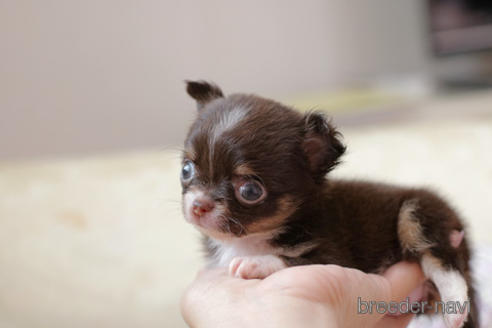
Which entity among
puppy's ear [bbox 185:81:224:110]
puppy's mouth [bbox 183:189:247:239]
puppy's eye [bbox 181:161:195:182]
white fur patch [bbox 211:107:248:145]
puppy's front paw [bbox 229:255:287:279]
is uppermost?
puppy's ear [bbox 185:81:224:110]

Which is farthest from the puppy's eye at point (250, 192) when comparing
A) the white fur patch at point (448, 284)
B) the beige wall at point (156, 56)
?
the beige wall at point (156, 56)

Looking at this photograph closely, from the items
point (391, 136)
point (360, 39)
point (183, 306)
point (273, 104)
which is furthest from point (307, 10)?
point (183, 306)

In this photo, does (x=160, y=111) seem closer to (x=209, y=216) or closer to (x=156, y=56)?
(x=156, y=56)

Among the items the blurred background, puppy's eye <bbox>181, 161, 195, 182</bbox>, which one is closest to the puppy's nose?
puppy's eye <bbox>181, 161, 195, 182</bbox>

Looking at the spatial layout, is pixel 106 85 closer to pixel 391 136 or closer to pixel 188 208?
pixel 391 136

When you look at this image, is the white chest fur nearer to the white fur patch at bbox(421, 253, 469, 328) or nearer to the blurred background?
the white fur patch at bbox(421, 253, 469, 328)

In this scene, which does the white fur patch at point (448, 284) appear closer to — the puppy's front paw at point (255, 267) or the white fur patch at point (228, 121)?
the puppy's front paw at point (255, 267)

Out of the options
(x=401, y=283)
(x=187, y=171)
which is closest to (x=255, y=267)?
(x=187, y=171)
